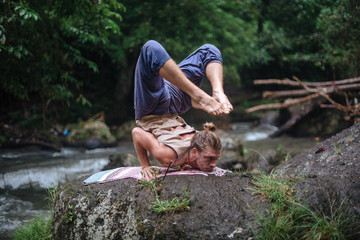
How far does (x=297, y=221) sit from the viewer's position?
232cm

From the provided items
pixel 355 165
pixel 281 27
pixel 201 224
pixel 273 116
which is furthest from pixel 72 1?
pixel 273 116

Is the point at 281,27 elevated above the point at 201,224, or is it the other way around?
the point at 281,27

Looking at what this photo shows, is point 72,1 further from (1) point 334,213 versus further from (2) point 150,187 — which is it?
(1) point 334,213

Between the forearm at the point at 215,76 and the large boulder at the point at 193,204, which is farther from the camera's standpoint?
the forearm at the point at 215,76

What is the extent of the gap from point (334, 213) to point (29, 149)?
9.09 m

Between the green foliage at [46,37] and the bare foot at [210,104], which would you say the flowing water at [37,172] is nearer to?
the green foliage at [46,37]

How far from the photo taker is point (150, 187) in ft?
9.18

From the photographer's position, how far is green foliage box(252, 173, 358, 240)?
215 centimetres

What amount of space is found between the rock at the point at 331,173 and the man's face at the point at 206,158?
2.56ft

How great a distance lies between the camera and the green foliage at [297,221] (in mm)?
2150

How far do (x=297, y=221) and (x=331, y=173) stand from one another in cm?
98

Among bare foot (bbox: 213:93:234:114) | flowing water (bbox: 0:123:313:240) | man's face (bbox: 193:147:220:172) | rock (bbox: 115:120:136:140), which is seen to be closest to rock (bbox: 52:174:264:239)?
man's face (bbox: 193:147:220:172)

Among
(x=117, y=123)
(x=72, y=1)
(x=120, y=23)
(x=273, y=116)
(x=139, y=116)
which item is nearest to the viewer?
(x=139, y=116)

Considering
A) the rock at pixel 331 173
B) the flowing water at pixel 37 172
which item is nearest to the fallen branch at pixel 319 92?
the rock at pixel 331 173
